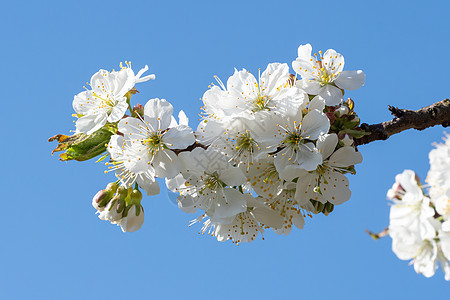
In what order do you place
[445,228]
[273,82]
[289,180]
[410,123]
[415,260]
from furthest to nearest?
[410,123], [273,82], [289,180], [415,260], [445,228]

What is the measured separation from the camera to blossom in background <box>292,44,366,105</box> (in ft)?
12.3

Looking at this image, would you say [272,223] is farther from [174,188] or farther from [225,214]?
[174,188]

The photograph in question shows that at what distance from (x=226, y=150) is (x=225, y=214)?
1.48ft

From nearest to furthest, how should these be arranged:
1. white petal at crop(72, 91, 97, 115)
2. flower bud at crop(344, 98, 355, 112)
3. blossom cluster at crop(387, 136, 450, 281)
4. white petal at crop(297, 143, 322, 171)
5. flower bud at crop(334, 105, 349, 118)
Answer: blossom cluster at crop(387, 136, 450, 281) → white petal at crop(297, 143, 322, 171) → flower bud at crop(334, 105, 349, 118) → flower bud at crop(344, 98, 355, 112) → white petal at crop(72, 91, 97, 115)

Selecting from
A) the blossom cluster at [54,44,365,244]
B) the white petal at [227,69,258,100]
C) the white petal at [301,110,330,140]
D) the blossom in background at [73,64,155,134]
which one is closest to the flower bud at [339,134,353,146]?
the blossom cluster at [54,44,365,244]

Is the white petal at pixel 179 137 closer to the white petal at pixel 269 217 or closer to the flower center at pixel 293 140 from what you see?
the flower center at pixel 293 140

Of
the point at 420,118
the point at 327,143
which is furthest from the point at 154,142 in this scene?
the point at 420,118

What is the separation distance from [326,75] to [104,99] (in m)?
1.58

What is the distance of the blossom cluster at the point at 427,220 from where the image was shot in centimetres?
263

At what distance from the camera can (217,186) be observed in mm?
3684

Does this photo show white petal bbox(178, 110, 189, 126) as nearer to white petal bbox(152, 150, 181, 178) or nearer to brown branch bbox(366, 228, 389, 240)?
white petal bbox(152, 150, 181, 178)

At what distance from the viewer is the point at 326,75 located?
3.82 m

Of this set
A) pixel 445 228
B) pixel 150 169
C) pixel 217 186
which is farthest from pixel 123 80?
pixel 445 228

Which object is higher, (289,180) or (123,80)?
(123,80)
